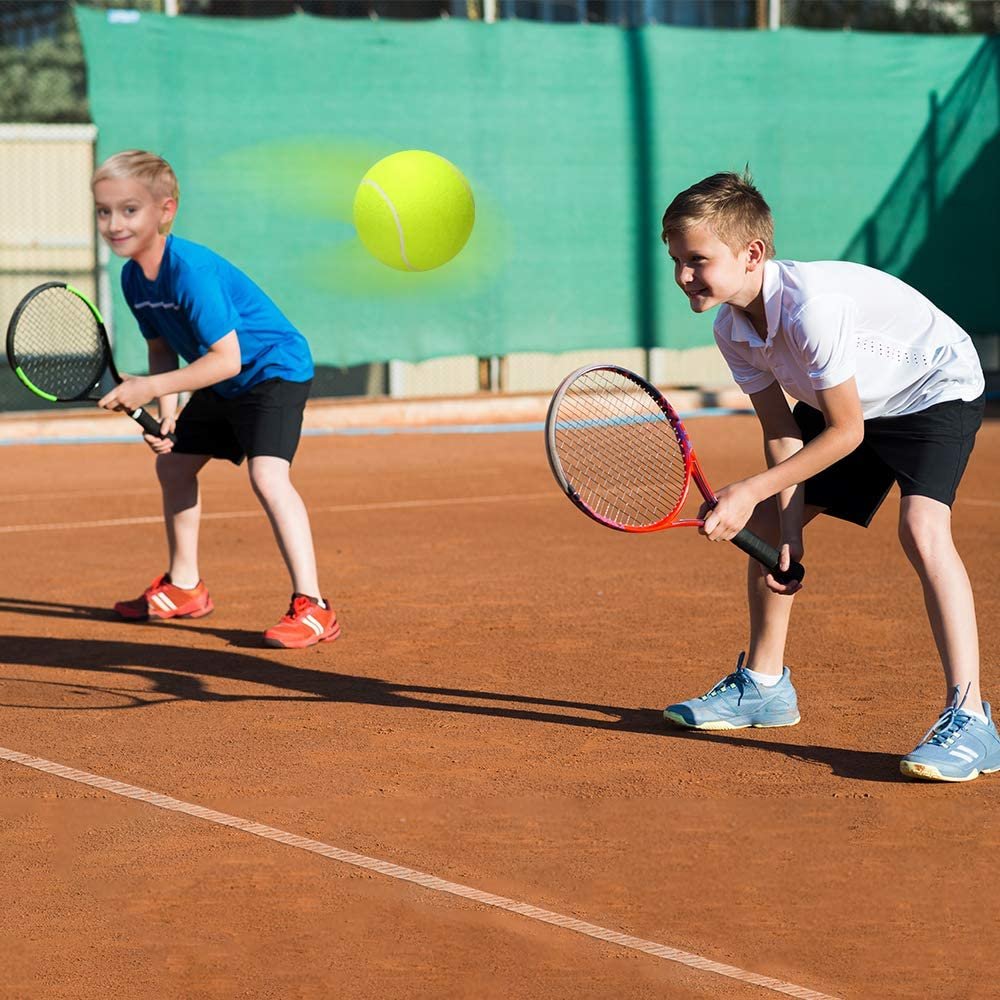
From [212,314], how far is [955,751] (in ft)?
8.14

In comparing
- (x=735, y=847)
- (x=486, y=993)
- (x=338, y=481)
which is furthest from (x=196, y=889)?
(x=338, y=481)

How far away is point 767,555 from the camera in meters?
3.78

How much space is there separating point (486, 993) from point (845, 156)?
35.5 feet

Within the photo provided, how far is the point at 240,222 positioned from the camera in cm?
1080

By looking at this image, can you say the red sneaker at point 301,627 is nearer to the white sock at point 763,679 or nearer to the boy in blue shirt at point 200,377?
the boy in blue shirt at point 200,377

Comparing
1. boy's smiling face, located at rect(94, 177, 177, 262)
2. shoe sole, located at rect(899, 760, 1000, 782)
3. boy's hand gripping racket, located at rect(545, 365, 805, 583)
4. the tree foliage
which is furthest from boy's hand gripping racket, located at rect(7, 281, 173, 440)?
the tree foliage

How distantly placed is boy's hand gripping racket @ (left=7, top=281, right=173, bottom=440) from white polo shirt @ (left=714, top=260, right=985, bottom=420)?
1.89 meters

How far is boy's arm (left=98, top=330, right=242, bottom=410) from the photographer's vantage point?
4.77 metres

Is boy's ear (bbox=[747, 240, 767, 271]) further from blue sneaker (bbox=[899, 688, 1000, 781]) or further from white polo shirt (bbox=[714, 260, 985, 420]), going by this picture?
blue sneaker (bbox=[899, 688, 1000, 781])

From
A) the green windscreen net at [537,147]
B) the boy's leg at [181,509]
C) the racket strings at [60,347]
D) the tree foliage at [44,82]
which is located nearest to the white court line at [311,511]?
the racket strings at [60,347]

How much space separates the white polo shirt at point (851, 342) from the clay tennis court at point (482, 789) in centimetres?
85

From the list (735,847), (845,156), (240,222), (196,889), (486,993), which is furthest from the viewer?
(845,156)

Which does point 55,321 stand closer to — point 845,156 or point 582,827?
point 845,156

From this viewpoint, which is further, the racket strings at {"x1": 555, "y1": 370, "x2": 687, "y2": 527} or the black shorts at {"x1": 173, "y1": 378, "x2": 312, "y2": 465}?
the racket strings at {"x1": 555, "y1": 370, "x2": 687, "y2": 527}
